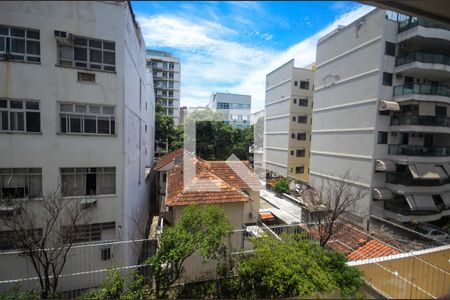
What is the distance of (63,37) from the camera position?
670 cm

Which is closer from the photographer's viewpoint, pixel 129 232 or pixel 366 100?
pixel 129 232

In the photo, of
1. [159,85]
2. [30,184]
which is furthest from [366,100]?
[159,85]

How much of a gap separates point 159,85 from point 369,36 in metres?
32.1

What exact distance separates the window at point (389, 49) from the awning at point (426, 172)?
672cm

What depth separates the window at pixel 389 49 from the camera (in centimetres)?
1325

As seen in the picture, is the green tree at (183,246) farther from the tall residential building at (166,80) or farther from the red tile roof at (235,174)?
the tall residential building at (166,80)

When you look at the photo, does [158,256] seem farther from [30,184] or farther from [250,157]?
[250,157]

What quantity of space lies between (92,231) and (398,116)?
16805 mm

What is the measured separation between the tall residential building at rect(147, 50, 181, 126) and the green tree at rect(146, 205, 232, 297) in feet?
109

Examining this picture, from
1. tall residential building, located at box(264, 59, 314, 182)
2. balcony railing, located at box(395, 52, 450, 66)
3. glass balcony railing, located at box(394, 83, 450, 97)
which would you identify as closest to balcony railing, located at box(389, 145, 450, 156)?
glass balcony railing, located at box(394, 83, 450, 97)

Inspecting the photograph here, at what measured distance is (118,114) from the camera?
749 centimetres

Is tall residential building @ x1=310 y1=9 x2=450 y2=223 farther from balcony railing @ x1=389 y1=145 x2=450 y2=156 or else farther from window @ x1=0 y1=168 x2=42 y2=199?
window @ x1=0 y1=168 x2=42 y2=199

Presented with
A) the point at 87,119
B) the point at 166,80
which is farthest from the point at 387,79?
the point at 166,80

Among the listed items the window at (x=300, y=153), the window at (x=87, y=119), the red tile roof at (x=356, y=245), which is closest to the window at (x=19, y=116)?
the window at (x=87, y=119)
